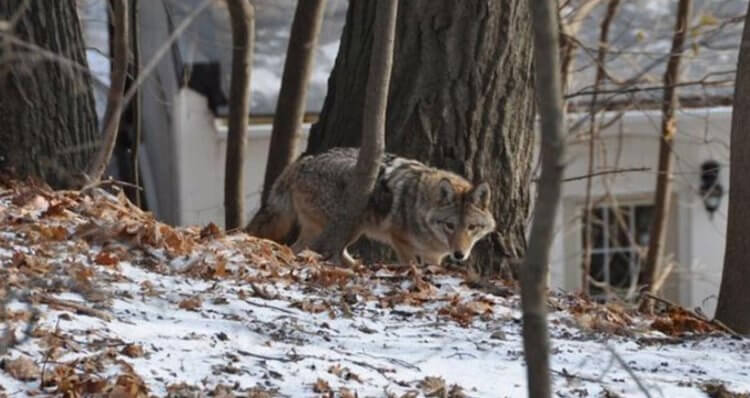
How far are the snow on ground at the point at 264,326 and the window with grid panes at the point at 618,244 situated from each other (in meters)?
9.99

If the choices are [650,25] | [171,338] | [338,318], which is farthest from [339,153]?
[650,25]

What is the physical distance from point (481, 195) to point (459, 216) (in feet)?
1.02

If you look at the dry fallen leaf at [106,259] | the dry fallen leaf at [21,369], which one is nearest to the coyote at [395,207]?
the dry fallen leaf at [106,259]

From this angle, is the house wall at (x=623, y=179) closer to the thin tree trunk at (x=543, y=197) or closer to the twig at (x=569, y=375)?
the twig at (x=569, y=375)

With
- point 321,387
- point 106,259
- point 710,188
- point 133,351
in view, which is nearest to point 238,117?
point 106,259

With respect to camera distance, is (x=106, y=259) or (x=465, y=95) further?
(x=465, y=95)

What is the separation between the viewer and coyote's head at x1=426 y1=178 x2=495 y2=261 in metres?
9.72

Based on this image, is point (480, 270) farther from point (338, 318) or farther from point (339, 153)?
point (338, 318)

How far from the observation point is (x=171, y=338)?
241 inches

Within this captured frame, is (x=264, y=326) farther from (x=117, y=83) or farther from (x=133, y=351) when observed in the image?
(x=117, y=83)

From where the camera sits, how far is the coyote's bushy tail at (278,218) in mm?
10094

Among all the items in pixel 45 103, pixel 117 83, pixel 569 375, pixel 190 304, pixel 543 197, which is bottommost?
pixel 569 375

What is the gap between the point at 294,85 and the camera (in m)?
11.5

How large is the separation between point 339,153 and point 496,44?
1290 millimetres
